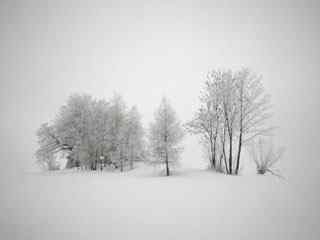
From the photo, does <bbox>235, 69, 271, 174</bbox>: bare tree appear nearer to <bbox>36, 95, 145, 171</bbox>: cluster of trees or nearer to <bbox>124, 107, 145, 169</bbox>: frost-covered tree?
<bbox>124, 107, 145, 169</bbox>: frost-covered tree

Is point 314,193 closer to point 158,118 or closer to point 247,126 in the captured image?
point 247,126

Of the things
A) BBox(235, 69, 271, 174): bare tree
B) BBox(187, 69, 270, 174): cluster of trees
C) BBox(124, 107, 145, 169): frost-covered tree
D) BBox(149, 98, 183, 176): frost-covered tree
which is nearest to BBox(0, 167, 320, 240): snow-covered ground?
BBox(187, 69, 270, 174): cluster of trees

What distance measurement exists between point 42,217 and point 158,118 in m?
10.3

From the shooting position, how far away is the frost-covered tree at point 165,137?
41.0 ft

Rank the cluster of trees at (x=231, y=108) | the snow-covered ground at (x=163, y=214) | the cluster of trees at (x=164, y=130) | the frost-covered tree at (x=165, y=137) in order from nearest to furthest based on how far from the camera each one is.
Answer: the snow-covered ground at (x=163, y=214)
the cluster of trees at (x=231, y=108)
the cluster of trees at (x=164, y=130)
the frost-covered tree at (x=165, y=137)

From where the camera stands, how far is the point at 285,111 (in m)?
28.1

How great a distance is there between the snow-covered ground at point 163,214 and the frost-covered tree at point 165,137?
6327 millimetres

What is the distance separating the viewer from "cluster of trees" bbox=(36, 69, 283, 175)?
1167cm

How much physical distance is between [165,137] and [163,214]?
8856 millimetres

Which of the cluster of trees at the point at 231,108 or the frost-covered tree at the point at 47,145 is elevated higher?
the cluster of trees at the point at 231,108

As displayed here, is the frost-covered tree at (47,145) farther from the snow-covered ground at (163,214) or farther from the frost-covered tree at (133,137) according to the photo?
the snow-covered ground at (163,214)

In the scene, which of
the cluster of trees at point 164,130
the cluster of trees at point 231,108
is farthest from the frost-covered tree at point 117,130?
the cluster of trees at point 231,108

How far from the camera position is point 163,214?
421 centimetres

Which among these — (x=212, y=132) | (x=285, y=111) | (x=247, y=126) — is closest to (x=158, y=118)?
(x=212, y=132)
